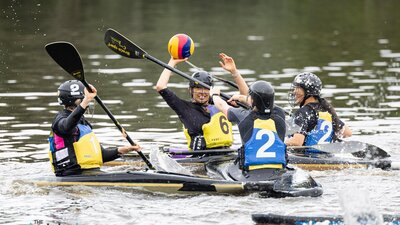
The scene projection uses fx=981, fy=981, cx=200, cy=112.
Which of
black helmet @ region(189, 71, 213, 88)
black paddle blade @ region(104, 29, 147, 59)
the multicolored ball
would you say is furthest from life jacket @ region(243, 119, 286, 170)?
black paddle blade @ region(104, 29, 147, 59)

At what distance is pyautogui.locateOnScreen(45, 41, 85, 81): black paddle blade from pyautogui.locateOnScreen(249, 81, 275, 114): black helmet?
8.48 feet

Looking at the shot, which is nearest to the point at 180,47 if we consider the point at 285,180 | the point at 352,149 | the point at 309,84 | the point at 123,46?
the point at 123,46

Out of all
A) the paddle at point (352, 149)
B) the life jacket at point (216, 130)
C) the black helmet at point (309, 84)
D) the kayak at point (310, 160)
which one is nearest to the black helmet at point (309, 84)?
the black helmet at point (309, 84)

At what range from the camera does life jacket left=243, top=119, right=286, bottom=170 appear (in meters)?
13.1

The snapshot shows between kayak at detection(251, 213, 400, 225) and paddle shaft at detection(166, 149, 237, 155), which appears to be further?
paddle shaft at detection(166, 149, 237, 155)

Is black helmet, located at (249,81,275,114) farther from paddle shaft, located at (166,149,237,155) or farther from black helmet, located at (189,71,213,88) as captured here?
black helmet, located at (189,71,213,88)

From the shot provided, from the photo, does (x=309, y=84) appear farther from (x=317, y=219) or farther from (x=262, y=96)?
(x=317, y=219)

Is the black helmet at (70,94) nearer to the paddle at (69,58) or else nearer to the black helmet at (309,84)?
the paddle at (69,58)

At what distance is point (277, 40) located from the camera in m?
35.7

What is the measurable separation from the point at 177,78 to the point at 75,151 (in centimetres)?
1336

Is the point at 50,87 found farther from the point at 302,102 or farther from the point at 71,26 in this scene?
the point at 71,26

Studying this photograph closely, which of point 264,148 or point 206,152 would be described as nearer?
point 264,148

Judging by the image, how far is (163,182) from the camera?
13.5 metres

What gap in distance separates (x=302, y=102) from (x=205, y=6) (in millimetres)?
36033
